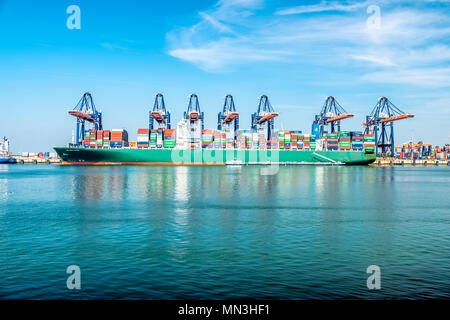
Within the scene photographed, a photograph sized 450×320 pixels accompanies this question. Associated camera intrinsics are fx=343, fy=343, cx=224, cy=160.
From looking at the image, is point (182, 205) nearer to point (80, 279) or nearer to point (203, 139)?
point (80, 279)

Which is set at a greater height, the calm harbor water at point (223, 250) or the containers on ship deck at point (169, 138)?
the containers on ship deck at point (169, 138)

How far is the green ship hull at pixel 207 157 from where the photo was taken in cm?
13162

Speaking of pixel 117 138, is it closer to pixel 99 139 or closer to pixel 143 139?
pixel 99 139

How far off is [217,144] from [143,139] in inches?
1186

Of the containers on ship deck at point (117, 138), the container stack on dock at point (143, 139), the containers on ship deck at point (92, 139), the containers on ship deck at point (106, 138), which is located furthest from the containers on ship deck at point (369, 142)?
the containers on ship deck at point (92, 139)

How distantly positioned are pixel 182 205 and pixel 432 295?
2651 centimetres

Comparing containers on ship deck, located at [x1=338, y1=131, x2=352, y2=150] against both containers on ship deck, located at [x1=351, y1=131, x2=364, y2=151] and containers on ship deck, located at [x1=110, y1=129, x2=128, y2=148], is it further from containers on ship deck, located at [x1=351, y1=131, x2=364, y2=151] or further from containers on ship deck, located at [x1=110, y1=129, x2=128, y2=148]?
containers on ship deck, located at [x1=110, y1=129, x2=128, y2=148]

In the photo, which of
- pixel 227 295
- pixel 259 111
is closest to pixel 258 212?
pixel 227 295

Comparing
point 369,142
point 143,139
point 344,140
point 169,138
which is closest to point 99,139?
point 143,139

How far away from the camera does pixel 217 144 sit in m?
143

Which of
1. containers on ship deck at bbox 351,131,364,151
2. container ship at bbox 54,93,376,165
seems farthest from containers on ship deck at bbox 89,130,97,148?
containers on ship deck at bbox 351,131,364,151

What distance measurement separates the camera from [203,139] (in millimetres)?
140750

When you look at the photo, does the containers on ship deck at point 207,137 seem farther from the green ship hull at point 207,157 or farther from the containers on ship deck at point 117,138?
the containers on ship deck at point 117,138
